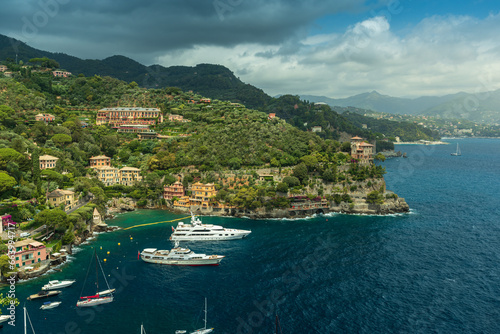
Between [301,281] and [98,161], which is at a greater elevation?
[98,161]

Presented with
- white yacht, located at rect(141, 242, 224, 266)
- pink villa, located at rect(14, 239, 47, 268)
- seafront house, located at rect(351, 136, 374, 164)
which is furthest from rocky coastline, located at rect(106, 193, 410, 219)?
pink villa, located at rect(14, 239, 47, 268)

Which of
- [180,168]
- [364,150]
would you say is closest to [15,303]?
[180,168]

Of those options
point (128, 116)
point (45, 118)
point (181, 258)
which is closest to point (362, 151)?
point (181, 258)

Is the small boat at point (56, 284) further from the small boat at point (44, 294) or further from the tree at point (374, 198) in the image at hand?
the tree at point (374, 198)

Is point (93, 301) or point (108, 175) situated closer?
point (93, 301)

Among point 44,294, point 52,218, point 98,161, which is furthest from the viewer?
point 98,161

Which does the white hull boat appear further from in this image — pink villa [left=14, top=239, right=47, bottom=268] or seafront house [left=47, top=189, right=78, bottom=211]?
seafront house [left=47, top=189, right=78, bottom=211]

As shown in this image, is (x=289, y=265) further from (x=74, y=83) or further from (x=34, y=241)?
(x=74, y=83)

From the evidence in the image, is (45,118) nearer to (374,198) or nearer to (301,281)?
(301,281)
